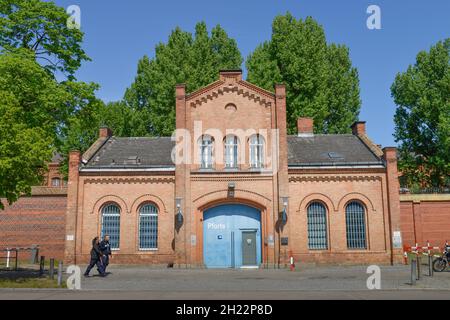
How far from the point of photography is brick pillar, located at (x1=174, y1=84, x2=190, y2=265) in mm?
24953

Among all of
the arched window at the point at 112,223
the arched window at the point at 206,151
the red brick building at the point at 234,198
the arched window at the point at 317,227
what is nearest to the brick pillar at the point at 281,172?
the red brick building at the point at 234,198

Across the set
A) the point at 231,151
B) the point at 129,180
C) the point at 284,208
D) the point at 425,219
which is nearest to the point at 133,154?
the point at 129,180

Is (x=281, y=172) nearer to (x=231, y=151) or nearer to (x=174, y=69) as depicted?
(x=231, y=151)

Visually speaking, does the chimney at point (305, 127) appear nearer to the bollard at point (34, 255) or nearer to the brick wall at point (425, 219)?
the brick wall at point (425, 219)

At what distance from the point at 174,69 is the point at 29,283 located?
26.2 metres

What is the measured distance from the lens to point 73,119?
21.9 metres

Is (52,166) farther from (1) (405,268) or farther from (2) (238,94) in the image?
(1) (405,268)

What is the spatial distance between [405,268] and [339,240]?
3733 mm

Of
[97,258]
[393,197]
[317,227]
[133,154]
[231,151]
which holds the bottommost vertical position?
[97,258]

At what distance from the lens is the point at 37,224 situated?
2928cm

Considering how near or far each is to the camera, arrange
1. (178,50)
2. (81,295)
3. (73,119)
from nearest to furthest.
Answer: (81,295) < (73,119) < (178,50)

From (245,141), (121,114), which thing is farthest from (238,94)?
(121,114)

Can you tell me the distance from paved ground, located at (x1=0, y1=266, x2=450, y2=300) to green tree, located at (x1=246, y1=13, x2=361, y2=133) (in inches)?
795
